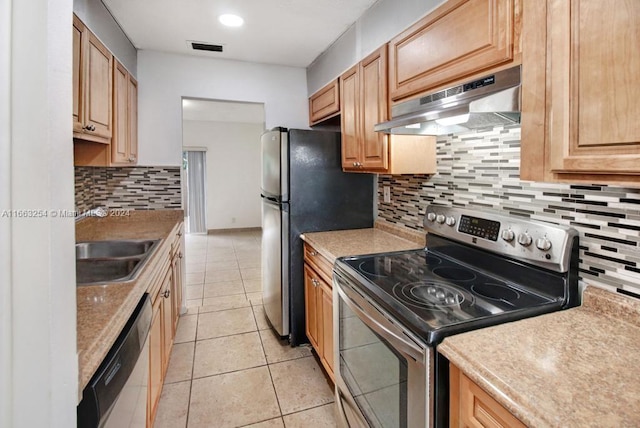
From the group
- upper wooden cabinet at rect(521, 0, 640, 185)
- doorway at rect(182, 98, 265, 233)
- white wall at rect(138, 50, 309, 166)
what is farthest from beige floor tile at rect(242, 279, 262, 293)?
doorway at rect(182, 98, 265, 233)

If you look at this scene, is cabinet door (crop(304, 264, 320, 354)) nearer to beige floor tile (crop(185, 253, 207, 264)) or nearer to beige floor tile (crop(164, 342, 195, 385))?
beige floor tile (crop(164, 342, 195, 385))

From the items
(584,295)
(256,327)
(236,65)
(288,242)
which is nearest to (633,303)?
(584,295)

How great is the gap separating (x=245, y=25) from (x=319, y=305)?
2044 mm

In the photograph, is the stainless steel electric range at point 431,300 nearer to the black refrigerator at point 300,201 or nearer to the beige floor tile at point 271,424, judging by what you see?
the beige floor tile at point 271,424

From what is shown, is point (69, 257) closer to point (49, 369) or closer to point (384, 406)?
point (49, 369)

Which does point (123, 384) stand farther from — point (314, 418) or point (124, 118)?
point (124, 118)

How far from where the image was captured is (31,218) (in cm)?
51

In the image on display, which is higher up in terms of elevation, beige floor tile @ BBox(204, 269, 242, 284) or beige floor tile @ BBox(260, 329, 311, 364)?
beige floor tile @ BBox(204, 269, 242, 284)

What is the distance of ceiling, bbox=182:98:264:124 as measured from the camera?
18.5 ft

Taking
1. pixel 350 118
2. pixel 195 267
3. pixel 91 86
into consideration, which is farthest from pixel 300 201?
pixel 195 267

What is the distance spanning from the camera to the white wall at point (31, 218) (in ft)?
1.57

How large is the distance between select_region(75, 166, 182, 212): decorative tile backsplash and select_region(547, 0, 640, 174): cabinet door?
2918 millimetres

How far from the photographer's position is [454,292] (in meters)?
1.33

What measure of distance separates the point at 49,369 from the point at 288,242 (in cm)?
198
